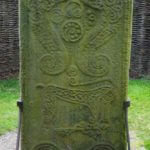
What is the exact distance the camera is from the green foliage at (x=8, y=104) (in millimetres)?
5777

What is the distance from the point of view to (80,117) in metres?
4.04

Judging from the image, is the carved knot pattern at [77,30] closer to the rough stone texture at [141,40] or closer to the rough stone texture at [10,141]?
the rough stone texture at [10,141]

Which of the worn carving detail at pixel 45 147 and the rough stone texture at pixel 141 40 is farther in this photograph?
the rough stone texture at pixel 141 40

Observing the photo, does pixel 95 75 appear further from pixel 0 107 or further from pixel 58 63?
pixel 0 107

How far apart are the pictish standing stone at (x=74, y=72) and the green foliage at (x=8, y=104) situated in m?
1.63

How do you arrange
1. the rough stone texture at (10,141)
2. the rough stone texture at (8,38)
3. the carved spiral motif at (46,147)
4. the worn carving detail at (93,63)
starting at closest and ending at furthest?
the worn carving detail at (93,63), the carved spiral motif at (46,147), the rough stone texture at (10,141), the rough stone texture at (8,38)

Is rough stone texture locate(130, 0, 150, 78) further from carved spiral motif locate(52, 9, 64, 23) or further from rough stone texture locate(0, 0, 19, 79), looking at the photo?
carved spiral motif locate(52, 9, 64, 23)

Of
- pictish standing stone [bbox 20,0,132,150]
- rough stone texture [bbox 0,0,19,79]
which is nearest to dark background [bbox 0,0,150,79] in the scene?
rough stone texture [bbox 0,0,19,79]

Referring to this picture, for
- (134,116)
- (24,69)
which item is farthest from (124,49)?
(134,116)

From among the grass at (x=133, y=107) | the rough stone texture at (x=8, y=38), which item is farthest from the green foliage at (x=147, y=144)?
the rough stone texture at (x=8, y=38)

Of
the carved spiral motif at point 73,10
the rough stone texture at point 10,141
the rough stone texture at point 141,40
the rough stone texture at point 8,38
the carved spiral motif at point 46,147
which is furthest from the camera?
the rough stone texture at point 8,38

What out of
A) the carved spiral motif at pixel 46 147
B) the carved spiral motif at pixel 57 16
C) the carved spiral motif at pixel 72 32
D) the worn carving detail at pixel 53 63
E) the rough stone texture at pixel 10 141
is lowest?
the rough stone texture at pixel 10 141

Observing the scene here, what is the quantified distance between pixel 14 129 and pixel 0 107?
1.10m

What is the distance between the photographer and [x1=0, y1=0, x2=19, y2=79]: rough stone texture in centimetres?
872
